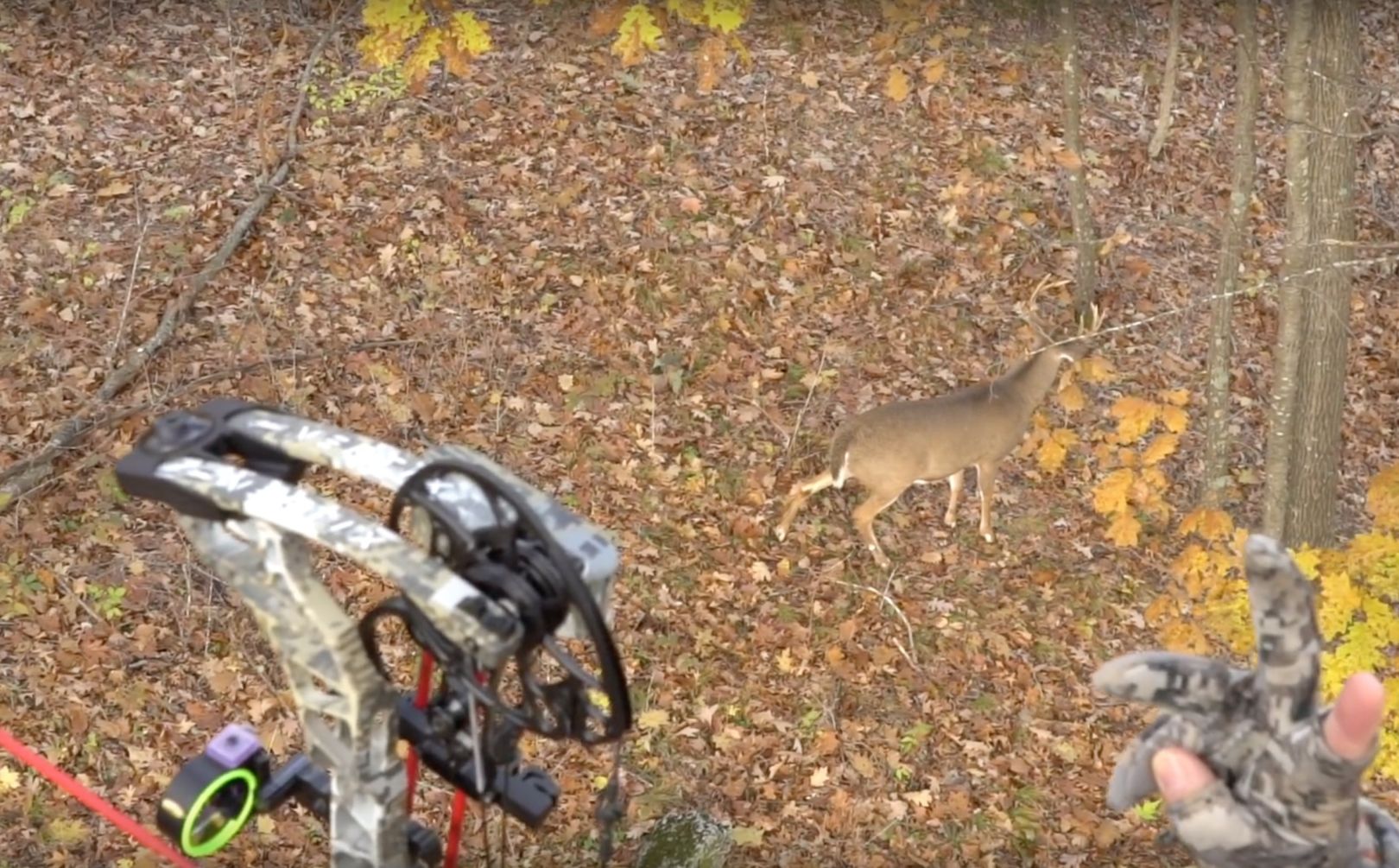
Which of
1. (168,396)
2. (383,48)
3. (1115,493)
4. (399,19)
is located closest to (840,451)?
(1115,493)

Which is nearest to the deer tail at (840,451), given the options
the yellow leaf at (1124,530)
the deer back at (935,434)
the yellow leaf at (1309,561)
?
the deer back at (935,434)

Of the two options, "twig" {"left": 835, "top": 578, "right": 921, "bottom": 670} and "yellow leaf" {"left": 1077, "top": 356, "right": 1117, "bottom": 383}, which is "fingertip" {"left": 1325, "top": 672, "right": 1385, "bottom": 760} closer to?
"twig" {"left": 835, "top": 578, "right": 921, "bottom": 670}

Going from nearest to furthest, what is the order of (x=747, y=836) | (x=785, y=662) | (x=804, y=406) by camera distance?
(x=747, y=836), (x=785, y=662), (x=804, y=406)

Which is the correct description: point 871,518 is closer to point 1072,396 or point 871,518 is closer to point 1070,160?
point 1072,396

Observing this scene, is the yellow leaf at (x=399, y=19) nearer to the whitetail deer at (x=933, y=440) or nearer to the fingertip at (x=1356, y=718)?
the whitetail deer at (x=933, y=440)

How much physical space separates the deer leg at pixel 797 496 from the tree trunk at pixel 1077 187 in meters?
2.59

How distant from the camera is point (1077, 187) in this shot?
29.5 ft

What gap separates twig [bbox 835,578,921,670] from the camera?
277 inches

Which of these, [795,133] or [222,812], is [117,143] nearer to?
[795,133]

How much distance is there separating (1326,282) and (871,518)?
2.86 m

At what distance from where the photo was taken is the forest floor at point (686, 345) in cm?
629

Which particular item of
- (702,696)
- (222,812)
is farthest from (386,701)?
(702,696)

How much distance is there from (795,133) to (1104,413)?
3761 mm

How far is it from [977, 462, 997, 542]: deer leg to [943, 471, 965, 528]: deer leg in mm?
127
